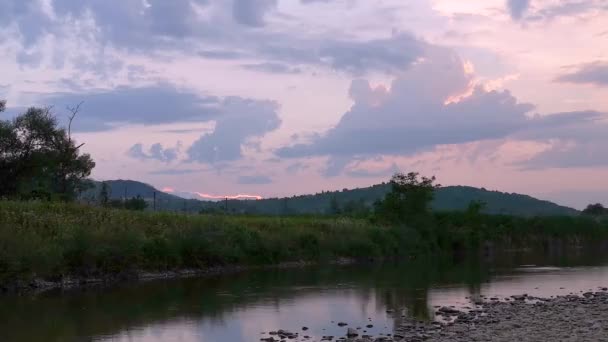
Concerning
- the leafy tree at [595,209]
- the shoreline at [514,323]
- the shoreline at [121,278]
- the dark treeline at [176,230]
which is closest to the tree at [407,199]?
the dark treeline at [176,230]

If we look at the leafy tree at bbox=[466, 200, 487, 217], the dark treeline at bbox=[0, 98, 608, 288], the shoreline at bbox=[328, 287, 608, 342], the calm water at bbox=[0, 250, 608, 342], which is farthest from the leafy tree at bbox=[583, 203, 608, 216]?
the shoreline at bbox=[328, 287, 608, 342]

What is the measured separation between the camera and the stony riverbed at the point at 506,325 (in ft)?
66.4

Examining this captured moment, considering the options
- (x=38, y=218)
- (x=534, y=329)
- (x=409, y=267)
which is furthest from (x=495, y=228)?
(x=534, y=329)

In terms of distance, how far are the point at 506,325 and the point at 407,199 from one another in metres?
52.8

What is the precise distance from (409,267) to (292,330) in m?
31.5

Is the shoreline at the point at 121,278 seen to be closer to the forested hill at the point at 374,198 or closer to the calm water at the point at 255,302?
the calm water at the point at 255,302

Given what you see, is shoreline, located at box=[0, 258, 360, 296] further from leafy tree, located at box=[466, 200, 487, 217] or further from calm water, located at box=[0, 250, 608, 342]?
leafy tree, located at box=[466, 200, 487, 217]

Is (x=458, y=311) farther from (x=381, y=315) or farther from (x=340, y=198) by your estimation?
(x=340, y=198)

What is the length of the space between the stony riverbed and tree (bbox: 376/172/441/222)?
45.6 m

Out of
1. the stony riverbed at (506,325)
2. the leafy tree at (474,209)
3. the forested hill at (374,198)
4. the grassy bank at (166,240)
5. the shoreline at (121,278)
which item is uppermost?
the forested hill at (374,198)

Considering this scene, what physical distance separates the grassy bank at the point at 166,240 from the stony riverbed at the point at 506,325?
17884 millimetres

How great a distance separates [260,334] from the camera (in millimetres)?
22141

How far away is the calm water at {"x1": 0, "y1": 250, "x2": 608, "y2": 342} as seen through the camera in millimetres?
23109

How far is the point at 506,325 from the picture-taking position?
22.5 meters
